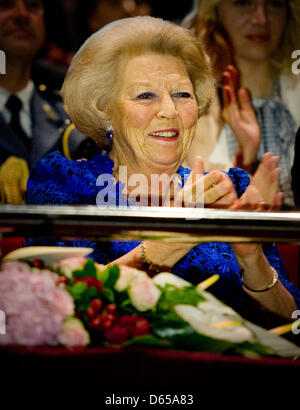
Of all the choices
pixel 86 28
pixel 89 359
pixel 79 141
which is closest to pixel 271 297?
pixel 89 359

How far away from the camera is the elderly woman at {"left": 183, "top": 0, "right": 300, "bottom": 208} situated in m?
2.52

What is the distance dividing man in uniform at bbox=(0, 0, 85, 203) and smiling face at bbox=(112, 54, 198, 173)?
1.48 feet

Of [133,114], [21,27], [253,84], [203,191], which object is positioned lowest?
[203,191]

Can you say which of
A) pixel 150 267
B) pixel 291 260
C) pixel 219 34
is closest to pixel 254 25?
pixel 219 34

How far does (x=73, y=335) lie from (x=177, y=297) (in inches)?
8.3

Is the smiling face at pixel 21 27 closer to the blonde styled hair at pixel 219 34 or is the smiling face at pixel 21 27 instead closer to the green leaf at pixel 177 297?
the blonde styled hair at pixel 219 34

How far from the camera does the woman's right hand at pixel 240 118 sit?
2.58 meters

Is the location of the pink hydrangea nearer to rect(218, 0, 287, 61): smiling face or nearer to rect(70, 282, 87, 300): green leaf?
rect(70, 282, 87, 300): green leaf

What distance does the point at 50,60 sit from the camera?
7.44 ft

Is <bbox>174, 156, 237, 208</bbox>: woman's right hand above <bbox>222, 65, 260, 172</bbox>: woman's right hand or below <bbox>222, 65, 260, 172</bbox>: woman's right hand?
below

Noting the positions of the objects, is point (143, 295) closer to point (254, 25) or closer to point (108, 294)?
point (108, 294)

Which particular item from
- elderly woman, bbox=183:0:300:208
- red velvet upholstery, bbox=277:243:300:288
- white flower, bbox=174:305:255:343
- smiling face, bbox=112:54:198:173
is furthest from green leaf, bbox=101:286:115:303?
elderly woman, bbox=183:0:300:208

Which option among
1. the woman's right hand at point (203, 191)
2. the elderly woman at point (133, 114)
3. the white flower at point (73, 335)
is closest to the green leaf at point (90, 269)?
the white flower at point (73, 335)

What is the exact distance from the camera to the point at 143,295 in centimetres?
95
